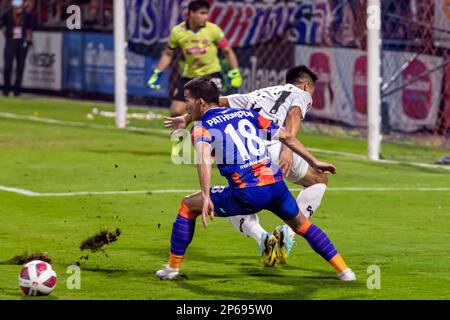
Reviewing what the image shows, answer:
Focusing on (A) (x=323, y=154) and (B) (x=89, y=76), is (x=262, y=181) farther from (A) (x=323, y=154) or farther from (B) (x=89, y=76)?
(B) (x=89, y=76)

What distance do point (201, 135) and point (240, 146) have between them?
44 cm

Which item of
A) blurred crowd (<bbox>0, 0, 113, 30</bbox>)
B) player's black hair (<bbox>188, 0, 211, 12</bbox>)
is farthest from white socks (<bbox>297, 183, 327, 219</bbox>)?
blurred crowd (<bbox>0, 0, 113, 30</bbox>)

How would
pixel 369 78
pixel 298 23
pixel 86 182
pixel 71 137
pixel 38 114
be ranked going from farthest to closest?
pixel 38 114 < pixel 298 23 < pixel 71 137 < pixel 369 78 < pixel 86 182

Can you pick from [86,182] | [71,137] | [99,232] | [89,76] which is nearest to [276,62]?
[71,137]

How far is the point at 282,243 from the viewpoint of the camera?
38.7ft

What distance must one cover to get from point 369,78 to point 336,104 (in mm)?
4475

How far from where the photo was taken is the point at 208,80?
10.8 meters

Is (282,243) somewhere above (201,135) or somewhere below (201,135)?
below

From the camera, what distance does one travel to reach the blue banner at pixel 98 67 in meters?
29.5

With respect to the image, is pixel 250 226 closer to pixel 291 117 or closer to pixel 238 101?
pixel 291 117

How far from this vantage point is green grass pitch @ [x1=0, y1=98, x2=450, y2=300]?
10805mm

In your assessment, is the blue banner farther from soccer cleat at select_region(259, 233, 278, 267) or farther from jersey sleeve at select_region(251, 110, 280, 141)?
jersey sleeve at select_region(251, 110, 280, 141)

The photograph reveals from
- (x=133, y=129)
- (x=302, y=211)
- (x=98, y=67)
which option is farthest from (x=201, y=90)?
(x=98, y=67)

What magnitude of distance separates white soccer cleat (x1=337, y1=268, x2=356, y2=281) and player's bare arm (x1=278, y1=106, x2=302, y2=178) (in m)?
1.15
